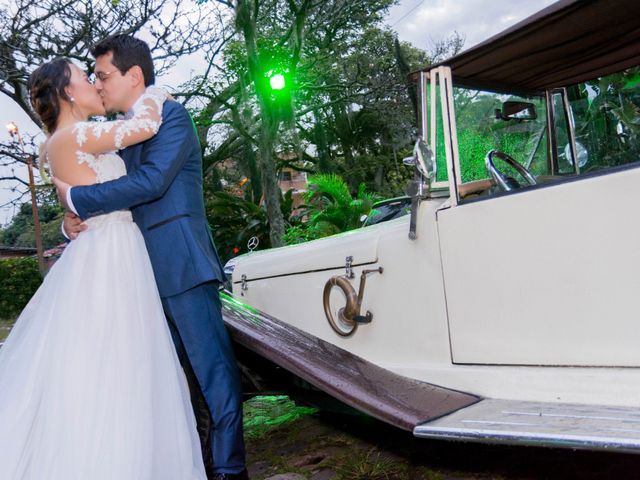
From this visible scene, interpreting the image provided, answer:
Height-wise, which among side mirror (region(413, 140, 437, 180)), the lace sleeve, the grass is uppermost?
the lace sleeve

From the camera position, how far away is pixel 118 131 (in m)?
2.36

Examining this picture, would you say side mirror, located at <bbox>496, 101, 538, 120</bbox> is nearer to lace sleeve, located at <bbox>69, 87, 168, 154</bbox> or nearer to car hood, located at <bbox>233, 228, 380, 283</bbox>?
car hood, located at <bbox>233, 228, 380, 283</bbox>

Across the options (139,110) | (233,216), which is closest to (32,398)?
(139,110)

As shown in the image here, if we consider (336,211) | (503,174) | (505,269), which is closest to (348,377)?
(505,269)

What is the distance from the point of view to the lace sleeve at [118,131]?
7.74ft

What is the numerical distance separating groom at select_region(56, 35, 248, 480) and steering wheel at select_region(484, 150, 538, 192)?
130 centimetres

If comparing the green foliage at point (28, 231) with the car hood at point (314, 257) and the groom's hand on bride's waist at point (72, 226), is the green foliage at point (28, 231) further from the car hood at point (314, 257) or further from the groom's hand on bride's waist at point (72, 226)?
the groom's hand on bride's waist at point (72, 226)

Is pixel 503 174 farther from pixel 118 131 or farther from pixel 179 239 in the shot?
pixel 118 131

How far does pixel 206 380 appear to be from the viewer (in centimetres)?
242

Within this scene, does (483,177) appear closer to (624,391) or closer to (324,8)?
(624,391)

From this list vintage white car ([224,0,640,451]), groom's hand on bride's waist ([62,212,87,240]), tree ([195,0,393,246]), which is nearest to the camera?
vintage white car ([224,0,640,451])

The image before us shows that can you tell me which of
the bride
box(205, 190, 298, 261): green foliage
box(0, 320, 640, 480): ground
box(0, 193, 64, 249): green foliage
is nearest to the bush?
box(0, 193, 64, 249): green foliage

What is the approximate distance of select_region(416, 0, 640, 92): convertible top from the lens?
226 cm

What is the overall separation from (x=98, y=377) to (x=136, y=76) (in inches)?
49.7
